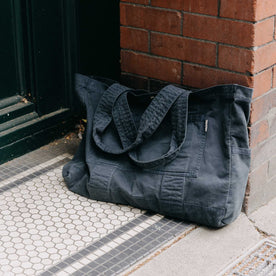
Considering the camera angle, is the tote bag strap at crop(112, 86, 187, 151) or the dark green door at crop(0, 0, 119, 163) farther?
the dark green door at crop(0, 0, 119, 163)

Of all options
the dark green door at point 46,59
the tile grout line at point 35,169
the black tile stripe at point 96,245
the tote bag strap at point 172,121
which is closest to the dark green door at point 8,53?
the dark green door at point 46,59

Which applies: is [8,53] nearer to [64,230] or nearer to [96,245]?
[64,230]

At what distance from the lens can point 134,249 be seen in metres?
2.43

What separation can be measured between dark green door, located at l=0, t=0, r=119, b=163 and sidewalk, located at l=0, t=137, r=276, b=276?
13.8 inches

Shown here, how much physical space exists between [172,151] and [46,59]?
3.09 ft

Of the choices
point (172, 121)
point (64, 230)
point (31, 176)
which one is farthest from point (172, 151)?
point (31, 176)

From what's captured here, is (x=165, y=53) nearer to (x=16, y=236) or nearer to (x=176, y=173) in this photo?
(x=176, y=173)

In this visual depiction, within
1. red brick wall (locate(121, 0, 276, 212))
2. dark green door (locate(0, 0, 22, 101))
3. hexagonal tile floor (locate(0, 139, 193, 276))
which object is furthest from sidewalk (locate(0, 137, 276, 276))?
dark green door (locate(0, 0, 22, 101))

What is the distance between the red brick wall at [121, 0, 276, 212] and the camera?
2506 mm

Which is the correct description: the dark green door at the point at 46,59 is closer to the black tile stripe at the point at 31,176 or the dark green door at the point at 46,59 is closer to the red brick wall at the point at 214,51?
the black tile stripe at the point at 31,176

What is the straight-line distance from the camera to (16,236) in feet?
8.21

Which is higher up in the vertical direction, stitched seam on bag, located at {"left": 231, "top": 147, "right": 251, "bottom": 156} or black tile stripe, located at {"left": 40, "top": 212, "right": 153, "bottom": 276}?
stitched seam on bag, located at {"left": 231, "top": 147, "right": 251, "bottom": 156}

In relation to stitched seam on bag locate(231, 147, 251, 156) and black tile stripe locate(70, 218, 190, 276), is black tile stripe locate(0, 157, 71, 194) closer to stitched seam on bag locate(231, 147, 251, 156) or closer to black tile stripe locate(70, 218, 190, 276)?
black tile stripe locate(70, 218, 190, 276)

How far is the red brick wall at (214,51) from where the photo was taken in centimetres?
251
